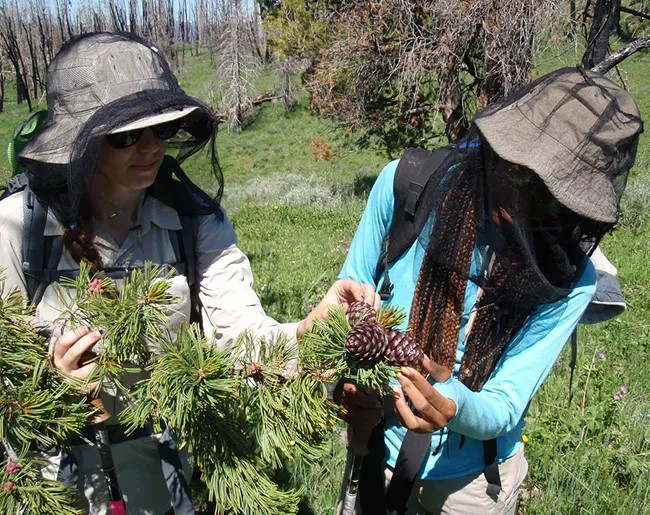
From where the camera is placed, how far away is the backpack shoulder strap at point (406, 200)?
1.73 meters

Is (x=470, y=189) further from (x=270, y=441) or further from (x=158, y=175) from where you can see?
(x=158, y=175)

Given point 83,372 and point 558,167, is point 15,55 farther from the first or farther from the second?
point 558,167

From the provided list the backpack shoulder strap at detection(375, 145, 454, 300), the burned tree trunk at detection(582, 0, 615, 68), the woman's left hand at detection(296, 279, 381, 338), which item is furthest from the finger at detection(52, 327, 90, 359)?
the burned tree trunk at detection(582, 0, 615, 68)

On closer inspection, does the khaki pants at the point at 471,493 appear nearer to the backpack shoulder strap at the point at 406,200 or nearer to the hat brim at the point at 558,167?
the backpack shoulder strap at the point at 406,200

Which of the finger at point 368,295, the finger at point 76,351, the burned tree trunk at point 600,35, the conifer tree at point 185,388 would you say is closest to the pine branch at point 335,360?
the conifer tree at point 185,388

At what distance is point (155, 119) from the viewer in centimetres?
154

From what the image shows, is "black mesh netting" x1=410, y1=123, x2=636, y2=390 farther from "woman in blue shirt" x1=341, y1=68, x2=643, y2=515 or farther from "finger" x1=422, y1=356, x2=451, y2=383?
"finger" x1=422, y1=356, x2=451, y2=383

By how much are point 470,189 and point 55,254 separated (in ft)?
3.77

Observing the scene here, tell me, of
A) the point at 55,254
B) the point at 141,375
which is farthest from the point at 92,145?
the point at 141,375

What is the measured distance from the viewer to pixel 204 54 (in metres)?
51.6

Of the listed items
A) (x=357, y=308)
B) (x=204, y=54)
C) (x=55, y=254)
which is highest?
(x=357, y=308)

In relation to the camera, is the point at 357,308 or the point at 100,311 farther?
the point at 357,308

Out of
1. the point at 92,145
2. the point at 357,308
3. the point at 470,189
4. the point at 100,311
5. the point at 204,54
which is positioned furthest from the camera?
the point at 204,54

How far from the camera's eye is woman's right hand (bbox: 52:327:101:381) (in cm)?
119
